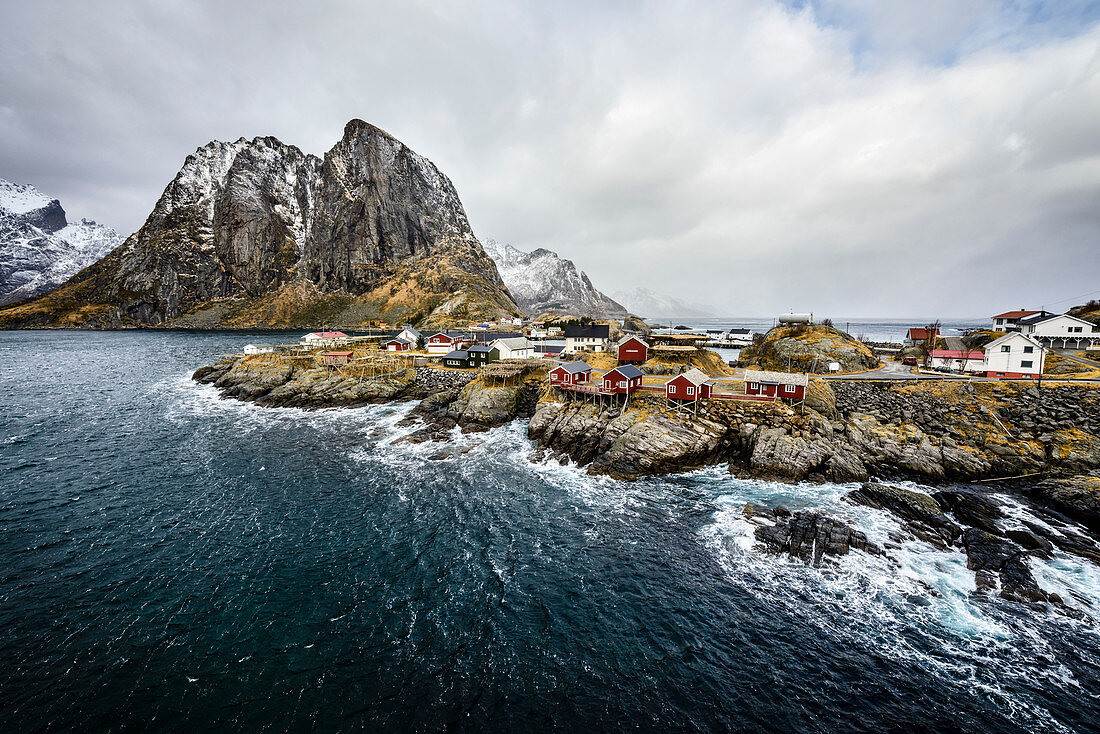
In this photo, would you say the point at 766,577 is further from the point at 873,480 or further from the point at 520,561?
the point at 873,480

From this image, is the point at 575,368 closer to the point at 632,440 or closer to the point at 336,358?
the point at 632,440

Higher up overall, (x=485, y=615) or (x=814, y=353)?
(x=814, y=353)

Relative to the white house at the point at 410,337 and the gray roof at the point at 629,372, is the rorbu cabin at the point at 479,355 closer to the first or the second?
the white house at the point at 410,337

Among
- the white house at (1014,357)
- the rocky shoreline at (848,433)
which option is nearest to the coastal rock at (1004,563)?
the rocky shoreline at (848,433)

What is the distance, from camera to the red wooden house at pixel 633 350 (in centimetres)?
6200

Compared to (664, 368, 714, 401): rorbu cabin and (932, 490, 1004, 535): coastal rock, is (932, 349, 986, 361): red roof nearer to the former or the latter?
(932, 490, 1004, 535): coastal rock

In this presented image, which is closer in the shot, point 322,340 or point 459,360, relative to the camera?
point 459,360

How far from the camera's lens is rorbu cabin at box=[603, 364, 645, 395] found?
4728 cm

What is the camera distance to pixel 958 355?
5888 centimetres

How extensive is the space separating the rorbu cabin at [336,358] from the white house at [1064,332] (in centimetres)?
11717

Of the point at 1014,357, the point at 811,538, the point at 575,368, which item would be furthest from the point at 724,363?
the point at 811,538

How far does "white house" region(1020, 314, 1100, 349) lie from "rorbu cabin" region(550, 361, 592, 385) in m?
74.3

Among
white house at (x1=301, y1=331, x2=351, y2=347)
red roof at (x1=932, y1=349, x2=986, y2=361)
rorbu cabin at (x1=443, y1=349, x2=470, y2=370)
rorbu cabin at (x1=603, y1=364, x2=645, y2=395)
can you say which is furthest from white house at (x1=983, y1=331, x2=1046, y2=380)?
white house at (x1=301, y1=331, x2=351, y2=347)

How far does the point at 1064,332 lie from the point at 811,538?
7930 cm
